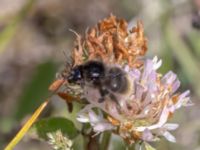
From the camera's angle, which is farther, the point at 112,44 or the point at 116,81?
the point at 112,44

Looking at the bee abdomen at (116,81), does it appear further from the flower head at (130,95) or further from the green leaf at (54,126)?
the green leaf at (54,126)

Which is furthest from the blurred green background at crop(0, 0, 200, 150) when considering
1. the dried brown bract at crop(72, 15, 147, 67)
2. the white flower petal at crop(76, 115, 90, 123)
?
the dried brown bract at crop(72, 15, 147, 67)

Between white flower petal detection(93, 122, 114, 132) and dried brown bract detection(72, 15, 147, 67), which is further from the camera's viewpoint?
dried brown bract detection(72, 15, 147, 67)

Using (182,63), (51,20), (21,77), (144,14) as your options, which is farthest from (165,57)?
(51,20)

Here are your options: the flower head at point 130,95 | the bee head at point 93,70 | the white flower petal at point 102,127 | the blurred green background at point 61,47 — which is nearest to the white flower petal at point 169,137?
the flower head at point 130,95

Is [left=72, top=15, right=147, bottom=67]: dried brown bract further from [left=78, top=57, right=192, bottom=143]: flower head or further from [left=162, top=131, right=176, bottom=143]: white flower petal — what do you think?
[left=162, top=131, right=176, bottom=143]: white flower petal

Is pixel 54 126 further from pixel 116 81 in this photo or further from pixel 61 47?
pixel 61 47

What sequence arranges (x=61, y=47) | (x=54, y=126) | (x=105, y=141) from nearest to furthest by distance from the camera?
(x=105, y=141) → (x=54, y=126) → (x=61, y=47)

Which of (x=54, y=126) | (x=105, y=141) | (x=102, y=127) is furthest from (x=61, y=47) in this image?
(x=102, y=127)
